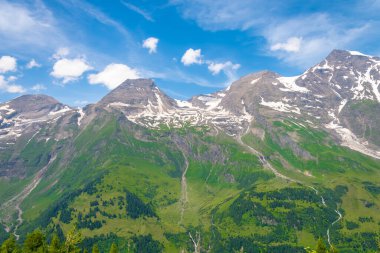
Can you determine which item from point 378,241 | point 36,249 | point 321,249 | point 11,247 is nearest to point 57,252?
point 36,249

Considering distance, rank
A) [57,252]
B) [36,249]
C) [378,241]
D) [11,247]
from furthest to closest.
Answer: [11,247] < [36,249] < [57,252] < [378,241]

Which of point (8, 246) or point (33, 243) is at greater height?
point (33, 243)

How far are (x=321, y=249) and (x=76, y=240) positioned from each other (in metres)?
53.7

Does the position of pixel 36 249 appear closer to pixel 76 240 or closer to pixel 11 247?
pixel 11 247

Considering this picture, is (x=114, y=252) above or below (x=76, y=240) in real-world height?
below

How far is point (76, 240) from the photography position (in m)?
77.7

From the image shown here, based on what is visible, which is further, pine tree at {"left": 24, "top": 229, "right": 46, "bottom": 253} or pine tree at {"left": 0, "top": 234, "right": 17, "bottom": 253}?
pine tree at {"left": 0, "top": 234, "right": 17, "bottom": 253}

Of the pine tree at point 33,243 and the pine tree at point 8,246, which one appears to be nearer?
the pine tree at point 33,243

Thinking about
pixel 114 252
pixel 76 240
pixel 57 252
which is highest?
pixel 76 240

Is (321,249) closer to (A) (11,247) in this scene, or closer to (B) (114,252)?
(B) (114,252)

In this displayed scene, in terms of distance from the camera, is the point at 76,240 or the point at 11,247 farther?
the point at 11,247

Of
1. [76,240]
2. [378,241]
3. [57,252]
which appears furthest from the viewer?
[57,252]

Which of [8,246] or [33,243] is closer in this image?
[33,243]

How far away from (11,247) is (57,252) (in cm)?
2726
